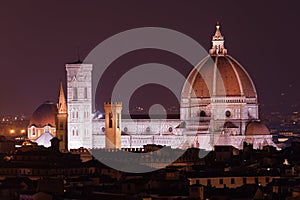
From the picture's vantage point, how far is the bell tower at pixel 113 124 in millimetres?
146375

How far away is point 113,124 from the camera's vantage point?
14775 centimetres

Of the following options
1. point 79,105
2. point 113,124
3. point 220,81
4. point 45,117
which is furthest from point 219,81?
point 45,117

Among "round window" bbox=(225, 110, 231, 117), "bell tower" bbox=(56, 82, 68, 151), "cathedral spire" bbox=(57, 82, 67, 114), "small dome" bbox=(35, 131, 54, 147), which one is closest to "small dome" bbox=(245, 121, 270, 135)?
"round window" bbox=(225, 110, 231, 117)

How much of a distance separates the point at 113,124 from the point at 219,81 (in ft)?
25.6

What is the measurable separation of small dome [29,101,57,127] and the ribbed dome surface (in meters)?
14.5

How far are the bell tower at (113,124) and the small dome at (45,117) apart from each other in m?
13.2

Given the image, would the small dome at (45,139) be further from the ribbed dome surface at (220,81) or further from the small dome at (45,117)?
the ribbed dome surface at (220,81)

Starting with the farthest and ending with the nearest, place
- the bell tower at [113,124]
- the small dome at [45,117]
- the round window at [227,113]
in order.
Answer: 1. the small dome at [45,117]
2. the round window at [227,113]
3. the bell tower at [113,124]

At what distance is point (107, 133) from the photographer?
148 meters

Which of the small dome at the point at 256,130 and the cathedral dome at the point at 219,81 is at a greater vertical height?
the cathedral dome at the point at 219,81

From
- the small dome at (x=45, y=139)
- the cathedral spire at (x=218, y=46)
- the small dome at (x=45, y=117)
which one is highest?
the cathedral spire at (x=218, y=46)

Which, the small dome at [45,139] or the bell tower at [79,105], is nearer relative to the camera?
the small dome at [45,139]

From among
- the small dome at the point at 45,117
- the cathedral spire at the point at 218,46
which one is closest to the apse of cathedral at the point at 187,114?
the cathedral spire at the point at 218,46

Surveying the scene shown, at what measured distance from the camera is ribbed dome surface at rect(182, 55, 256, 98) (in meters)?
150
